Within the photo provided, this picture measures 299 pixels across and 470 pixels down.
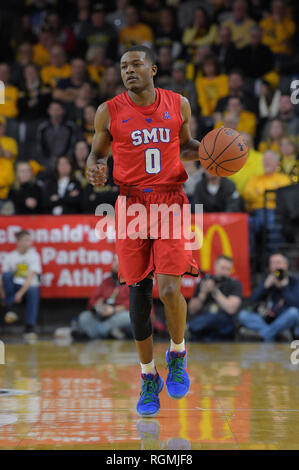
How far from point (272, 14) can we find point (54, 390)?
957cm

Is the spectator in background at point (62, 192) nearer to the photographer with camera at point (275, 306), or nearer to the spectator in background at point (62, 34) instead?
the photographer with camera at point (275, 306)

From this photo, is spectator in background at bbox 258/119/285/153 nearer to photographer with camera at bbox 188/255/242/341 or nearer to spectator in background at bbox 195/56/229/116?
spectator in background at bbox 195/56/229/116

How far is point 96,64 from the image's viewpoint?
496 inches

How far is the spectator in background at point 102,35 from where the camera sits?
12.9m

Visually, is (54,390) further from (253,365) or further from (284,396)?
(253,365)

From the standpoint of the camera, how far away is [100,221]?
936cm

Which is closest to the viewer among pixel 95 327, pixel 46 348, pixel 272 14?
pixel 46 348

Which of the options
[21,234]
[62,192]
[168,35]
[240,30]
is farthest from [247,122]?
[21,234]

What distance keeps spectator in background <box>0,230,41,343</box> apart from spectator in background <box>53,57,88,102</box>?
3.76 m

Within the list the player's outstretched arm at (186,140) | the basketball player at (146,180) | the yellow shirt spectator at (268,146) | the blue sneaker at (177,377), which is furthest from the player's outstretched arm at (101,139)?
the yellow shirt spectator at (268,146)

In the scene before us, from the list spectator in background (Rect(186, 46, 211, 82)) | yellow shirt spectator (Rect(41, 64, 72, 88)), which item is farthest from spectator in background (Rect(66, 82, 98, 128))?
spectator in background (Rect(186, 46, 211, 82))

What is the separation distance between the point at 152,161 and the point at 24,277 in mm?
5549

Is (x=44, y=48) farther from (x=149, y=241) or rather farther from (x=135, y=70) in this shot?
(x=149, y=241)

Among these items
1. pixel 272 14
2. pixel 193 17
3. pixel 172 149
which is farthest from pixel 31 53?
pixel 172 149
